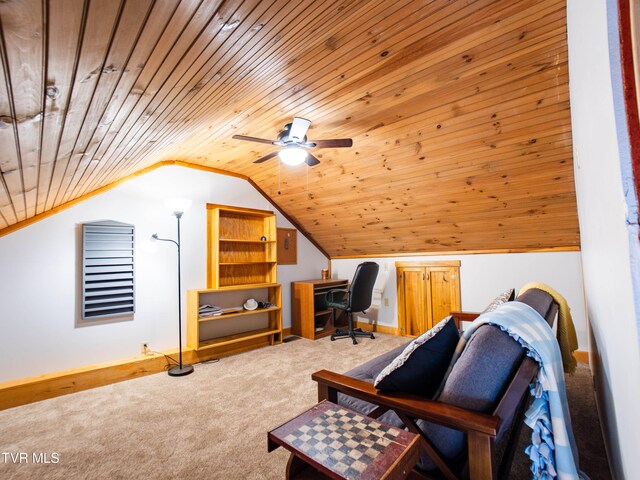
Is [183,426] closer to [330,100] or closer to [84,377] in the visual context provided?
[84,377]

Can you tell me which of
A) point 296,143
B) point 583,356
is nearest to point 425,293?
point 583,356

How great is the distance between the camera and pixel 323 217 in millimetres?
4633

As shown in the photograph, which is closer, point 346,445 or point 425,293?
point 346,445

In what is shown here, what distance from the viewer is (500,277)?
3.85 m

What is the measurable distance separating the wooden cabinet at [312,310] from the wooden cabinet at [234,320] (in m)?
0.43

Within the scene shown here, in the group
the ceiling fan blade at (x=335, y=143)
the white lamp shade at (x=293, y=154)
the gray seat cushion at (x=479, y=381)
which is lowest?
the gray seat cushion at (x=479, y=381)

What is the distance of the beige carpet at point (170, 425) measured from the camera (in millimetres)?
1800

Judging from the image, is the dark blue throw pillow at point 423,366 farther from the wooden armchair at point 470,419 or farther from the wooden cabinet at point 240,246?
the wooden cabinet at point 240,246

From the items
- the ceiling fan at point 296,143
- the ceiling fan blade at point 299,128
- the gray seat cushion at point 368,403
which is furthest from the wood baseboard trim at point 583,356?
the ceiling fan blade at point 299,128

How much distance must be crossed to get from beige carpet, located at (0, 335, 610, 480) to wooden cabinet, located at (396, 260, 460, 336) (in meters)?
1.53

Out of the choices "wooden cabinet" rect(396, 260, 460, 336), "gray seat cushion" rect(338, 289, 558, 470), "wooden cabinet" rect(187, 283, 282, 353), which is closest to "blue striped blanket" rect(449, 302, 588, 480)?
"gray seat cushion" rect(338, 289, 558, 470)

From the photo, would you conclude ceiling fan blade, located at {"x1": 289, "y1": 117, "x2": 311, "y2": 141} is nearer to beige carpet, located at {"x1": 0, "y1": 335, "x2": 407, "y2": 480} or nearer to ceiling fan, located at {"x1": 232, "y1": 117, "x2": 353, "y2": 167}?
ceiling fan, located at {"x1": 232, "y1": 117, "x2": 353, "y2": 167}

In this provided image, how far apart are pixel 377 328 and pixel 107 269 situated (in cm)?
379

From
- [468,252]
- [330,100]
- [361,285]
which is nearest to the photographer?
[330,100]
